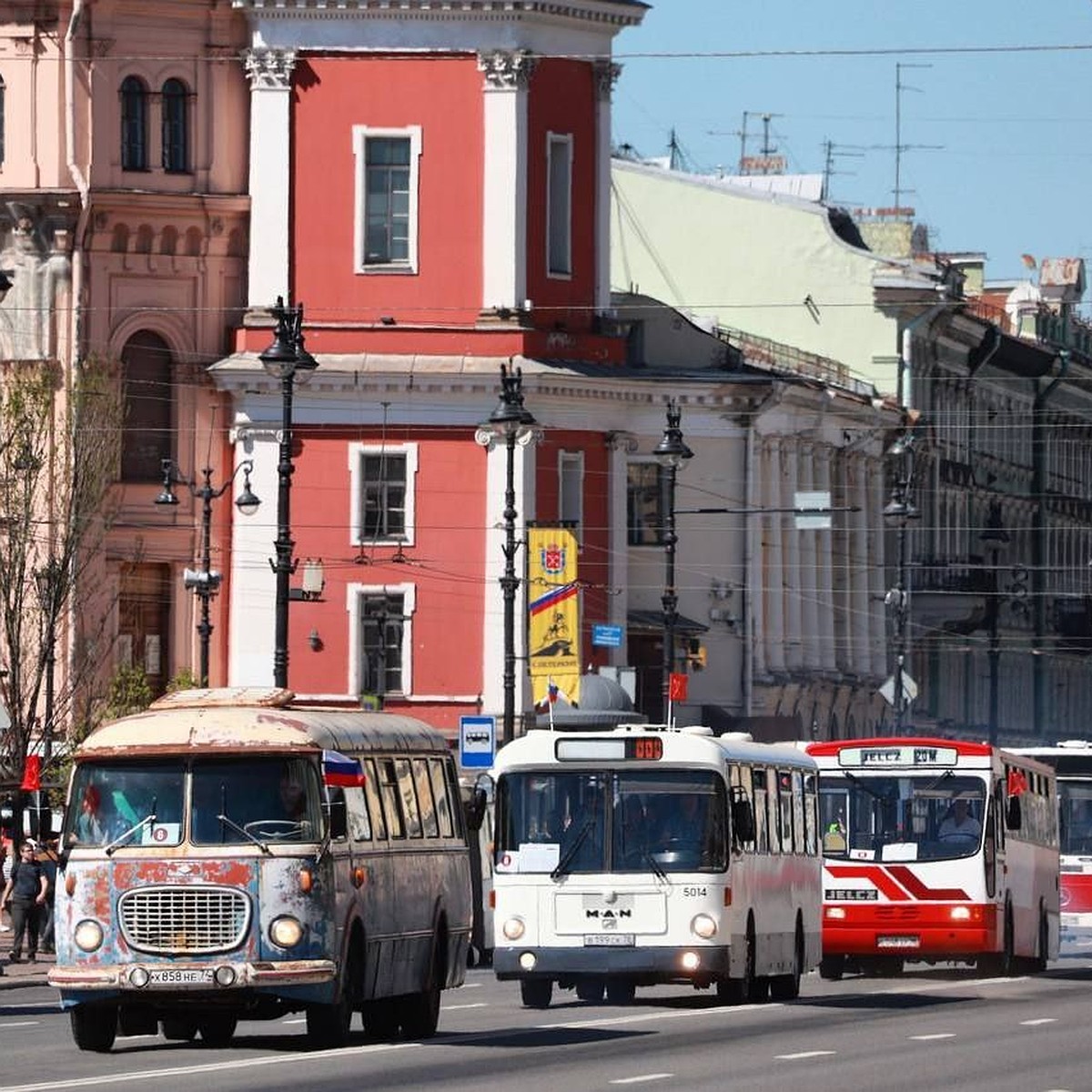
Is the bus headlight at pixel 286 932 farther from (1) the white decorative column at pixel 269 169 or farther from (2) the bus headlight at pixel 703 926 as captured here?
(1) the white decorative column at pixel 269 169

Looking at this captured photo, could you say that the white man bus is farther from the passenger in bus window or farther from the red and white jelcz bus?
the passenger in bus window

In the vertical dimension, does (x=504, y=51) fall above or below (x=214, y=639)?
above

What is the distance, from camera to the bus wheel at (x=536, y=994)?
31.0m

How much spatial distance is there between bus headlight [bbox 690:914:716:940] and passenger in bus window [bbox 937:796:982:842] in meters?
8.35

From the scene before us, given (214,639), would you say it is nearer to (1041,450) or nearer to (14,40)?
(14,40)

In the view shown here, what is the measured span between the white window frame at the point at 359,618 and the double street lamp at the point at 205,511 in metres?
2.42

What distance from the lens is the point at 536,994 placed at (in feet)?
102

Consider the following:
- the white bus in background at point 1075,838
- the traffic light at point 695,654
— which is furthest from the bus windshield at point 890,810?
the traffic light at point 695,654

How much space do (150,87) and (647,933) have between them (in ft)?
126

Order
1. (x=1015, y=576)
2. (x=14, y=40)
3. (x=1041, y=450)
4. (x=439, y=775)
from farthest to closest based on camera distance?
1. (x=1041, y=450)
2. (x=1015, y=576)
3. (x=14, y=40)
4. (x=439, y=775)

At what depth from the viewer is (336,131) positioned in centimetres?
6456

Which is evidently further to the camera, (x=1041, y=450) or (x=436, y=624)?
(x=1041, y=450)

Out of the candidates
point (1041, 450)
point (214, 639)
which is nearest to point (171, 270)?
point (214, 639)

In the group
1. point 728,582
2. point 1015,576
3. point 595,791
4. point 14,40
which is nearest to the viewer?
point 595,791
